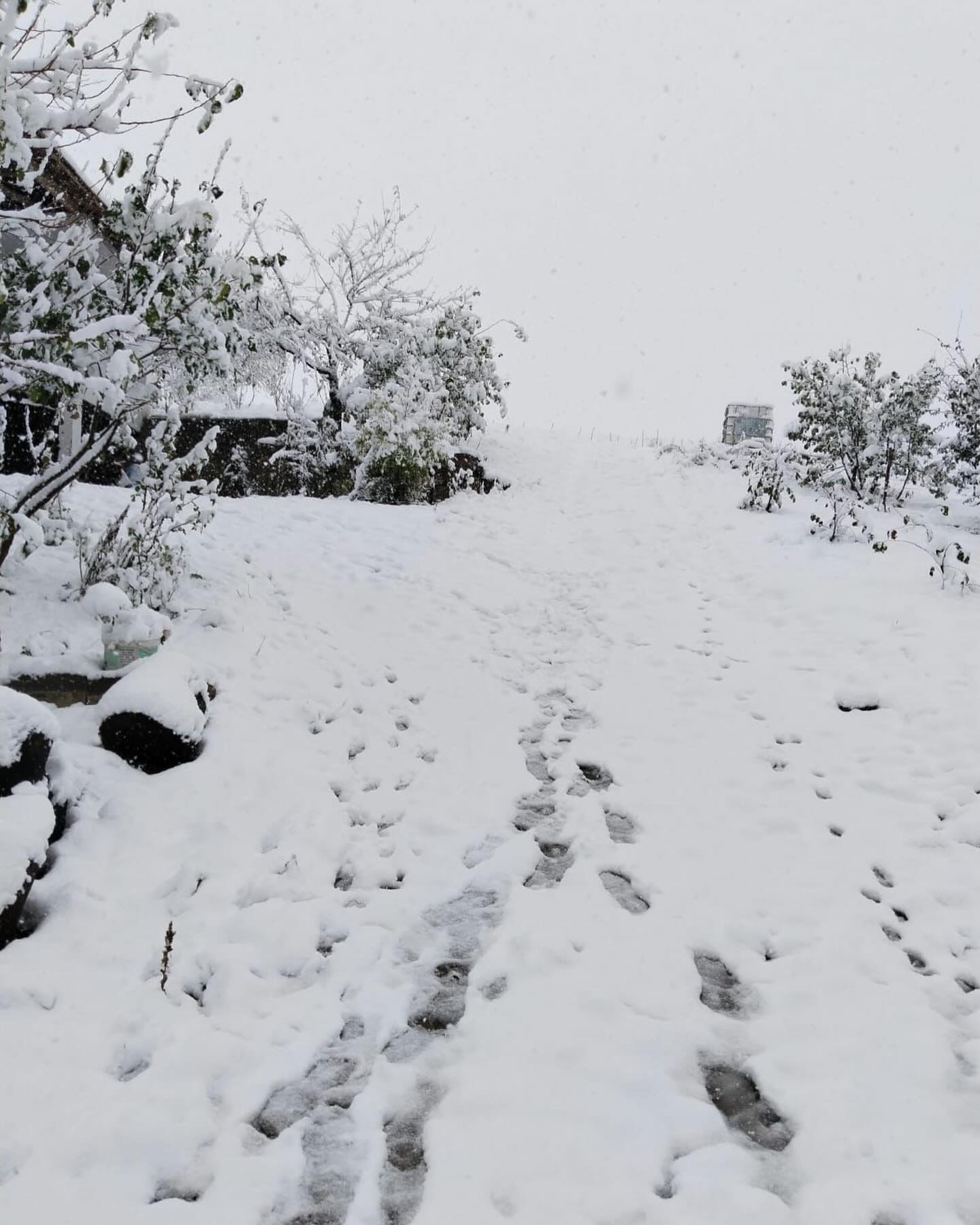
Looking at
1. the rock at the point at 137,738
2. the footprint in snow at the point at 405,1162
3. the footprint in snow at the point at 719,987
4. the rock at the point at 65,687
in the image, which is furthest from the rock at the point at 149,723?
the footprint in snow at the point at 719,987

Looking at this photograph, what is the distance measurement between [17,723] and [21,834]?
531 millimetres

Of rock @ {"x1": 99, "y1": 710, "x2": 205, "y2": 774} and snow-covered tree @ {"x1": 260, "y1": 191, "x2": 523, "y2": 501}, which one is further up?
snow-covered tree @ {"x1": 260, "y1": 191, "x2": 523, "y2": 501}

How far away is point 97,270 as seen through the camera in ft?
15.7

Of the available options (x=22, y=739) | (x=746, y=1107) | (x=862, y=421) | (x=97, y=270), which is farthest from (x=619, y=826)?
(x=862, y=421)

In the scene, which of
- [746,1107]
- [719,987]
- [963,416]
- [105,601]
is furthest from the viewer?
[963,416]

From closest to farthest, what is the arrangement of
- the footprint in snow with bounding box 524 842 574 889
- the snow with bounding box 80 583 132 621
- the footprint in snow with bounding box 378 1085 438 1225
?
the footprint in snow with bounding box 378 1085 438 1225 → the footprint in snow with bounding box 524 842 574 889 → the snow with bounding box 80 583 132 621

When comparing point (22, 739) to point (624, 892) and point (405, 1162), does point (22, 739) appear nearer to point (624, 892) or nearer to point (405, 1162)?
point (405, 1162)

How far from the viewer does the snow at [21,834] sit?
2.83 metres

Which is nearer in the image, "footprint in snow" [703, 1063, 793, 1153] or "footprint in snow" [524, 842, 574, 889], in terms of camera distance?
"footprint in snow" [703, 1063, 793, 1153]

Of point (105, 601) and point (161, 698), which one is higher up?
point (105, 601)

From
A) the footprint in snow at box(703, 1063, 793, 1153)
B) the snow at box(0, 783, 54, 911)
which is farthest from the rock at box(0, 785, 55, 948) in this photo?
the footprint in snow at box(703, 1063, 793, 1153)

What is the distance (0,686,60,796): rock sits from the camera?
3.16 m

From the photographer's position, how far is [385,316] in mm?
14992

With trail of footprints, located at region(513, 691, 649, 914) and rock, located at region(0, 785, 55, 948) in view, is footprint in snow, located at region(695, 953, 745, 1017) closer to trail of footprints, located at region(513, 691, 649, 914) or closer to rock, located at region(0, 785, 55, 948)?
trail of footprints, located at region(513, 691, 649, 914)
